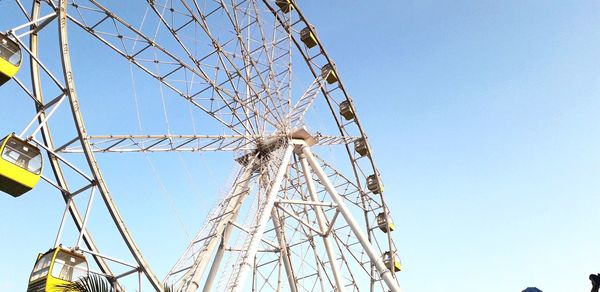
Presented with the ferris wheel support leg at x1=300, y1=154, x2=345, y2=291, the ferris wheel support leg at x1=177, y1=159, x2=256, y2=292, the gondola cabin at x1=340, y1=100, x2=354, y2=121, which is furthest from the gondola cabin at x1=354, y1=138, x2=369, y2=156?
the ferris wheel support leg at x1=177, y1=159, x2=256, y2=292

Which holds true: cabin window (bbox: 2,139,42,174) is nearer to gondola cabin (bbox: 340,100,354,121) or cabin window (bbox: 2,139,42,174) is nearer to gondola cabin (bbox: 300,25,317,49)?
gondola cabin (bbox: 300,25,317,49)

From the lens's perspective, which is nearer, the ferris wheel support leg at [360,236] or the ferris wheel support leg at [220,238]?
the ferris wheel support leg at [220,238]

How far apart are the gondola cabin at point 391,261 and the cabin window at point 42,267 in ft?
51.3

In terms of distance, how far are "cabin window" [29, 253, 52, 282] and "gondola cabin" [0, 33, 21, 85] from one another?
3.53 metres

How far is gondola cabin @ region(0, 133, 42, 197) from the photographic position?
994 cm

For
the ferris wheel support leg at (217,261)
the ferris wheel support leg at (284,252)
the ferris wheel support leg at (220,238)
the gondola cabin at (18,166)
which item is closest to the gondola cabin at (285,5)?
the ferris wheel support leg at (220,238)

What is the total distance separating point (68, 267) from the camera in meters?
10.5

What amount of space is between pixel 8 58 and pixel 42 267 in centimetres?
411

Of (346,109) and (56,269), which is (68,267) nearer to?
(56,269)

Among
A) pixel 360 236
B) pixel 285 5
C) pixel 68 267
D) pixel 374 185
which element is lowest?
pixel 68 267

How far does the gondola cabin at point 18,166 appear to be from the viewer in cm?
A: 994

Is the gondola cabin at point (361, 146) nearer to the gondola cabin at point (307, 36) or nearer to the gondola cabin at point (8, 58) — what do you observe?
the gondola cabin at point (307, 36)

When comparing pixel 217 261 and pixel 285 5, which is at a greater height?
pixel 285 5

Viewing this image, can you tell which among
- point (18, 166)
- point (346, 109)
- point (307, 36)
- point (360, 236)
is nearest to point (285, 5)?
point (307, 36)
